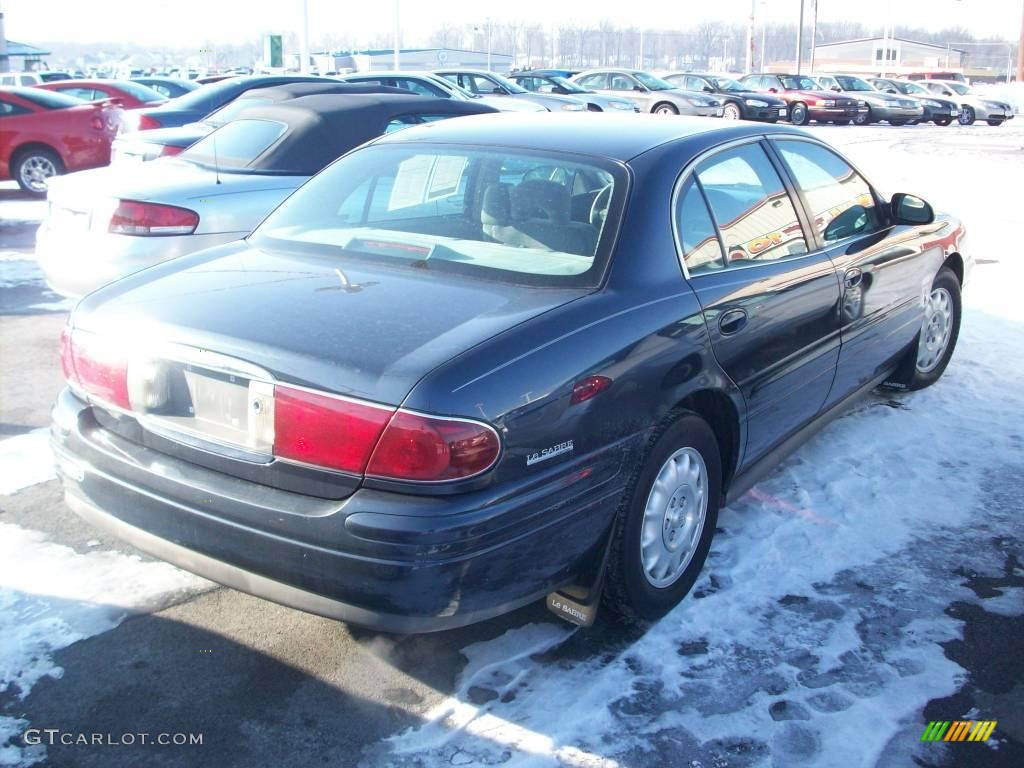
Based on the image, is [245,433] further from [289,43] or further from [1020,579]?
[289,43]

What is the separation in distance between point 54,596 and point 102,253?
3.06 metres

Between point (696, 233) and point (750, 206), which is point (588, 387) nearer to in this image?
point (696, 233)

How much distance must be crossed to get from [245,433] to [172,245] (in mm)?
3649

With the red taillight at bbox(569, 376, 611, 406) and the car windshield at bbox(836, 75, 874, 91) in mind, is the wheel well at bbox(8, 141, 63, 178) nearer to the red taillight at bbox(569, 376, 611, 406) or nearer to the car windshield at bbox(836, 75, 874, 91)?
the red taillight at bbox(569, 376, 611, 406)

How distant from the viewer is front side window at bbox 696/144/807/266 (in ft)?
12.4

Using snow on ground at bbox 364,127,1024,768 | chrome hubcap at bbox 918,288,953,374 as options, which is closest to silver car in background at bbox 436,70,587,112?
chrome hubcap at bbox 918,288,953,374

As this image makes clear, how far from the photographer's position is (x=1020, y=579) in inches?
149

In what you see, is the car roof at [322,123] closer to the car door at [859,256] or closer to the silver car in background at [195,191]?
the silver car in background at [195,191]

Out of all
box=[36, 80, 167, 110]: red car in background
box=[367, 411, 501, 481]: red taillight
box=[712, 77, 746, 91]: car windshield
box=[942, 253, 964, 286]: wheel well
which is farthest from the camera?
box=[712, 77, 746, 91]: car windshield

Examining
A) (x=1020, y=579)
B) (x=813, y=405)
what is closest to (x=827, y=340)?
(x=813, y=405)

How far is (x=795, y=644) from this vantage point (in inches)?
131

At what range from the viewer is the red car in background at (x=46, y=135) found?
13.4m

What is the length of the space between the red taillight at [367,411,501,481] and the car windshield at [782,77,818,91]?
34.6 meters

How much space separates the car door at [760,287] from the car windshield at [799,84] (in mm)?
32629
